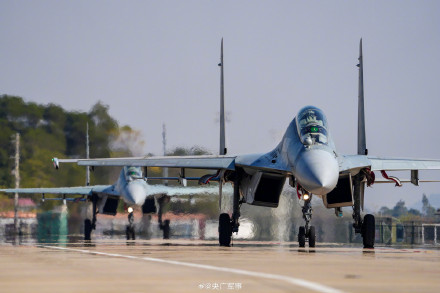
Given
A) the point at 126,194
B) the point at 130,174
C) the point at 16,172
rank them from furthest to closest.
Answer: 1. the point at 16,172
2. the point at 130,174
3. the point at 126,194

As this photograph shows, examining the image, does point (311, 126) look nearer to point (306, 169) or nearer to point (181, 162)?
point (306, 169)

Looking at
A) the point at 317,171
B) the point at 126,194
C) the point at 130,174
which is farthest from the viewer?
the point at 130,174

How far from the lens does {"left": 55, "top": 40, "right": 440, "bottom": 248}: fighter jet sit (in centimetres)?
1922

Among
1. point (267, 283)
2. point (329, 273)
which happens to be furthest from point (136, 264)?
point (267, 283)

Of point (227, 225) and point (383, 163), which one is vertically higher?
point (383, 163)

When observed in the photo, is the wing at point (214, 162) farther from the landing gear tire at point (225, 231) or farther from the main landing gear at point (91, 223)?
the main landing gear at point (91, 223)

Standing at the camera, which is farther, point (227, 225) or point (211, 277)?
point (227, 225)

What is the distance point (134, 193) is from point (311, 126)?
15.2 metres

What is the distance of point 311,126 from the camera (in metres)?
20.1

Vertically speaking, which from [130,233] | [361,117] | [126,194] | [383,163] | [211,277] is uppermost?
[361,117]

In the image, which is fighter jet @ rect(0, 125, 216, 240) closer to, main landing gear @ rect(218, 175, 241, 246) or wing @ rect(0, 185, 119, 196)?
wing @ rect(0, 185, 119, 196)

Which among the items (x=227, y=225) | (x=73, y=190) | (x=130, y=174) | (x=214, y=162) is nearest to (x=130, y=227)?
(x=130, y=174)

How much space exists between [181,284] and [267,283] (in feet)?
2.62

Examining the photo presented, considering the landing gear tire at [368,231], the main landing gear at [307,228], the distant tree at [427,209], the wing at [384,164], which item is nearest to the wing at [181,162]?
the main landing gear at [307,228]
